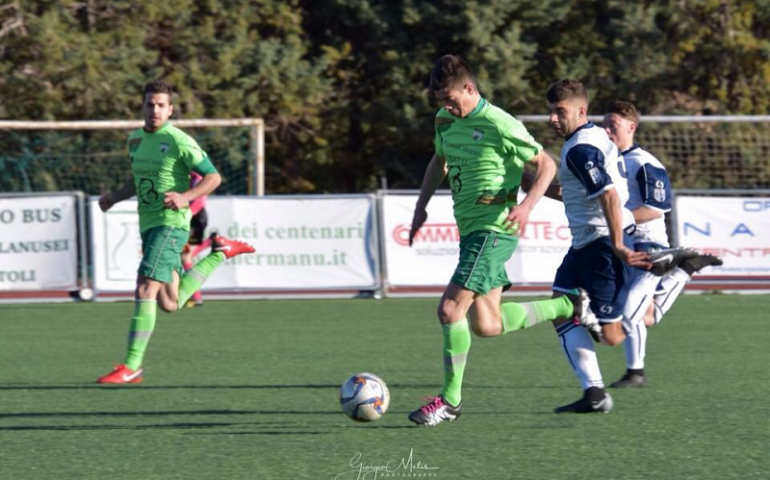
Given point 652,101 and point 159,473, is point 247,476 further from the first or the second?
point 652,101

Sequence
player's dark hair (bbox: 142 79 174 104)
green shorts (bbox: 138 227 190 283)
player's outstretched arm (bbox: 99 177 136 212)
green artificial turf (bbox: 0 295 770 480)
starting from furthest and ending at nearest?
player's outstretched arm (bbox: 99 177 136 212)
green shorts (bbox: 138 227 190 283)
player's dark hair (bbox: 142 79 174 104)
green artificial turf (bbox: 0 295 770 480)

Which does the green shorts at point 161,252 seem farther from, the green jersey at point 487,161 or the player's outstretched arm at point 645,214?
the player's outstretched arm at point 645,214

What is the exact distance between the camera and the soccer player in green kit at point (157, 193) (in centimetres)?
841

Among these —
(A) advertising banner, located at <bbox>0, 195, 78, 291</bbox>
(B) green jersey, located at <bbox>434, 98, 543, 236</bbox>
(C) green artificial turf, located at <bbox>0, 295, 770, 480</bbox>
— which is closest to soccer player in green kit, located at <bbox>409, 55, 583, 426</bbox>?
(B) green jersey, located at <bbox>434, 98, 543, 236</bbox>

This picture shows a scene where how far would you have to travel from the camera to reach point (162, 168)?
27.9 ft

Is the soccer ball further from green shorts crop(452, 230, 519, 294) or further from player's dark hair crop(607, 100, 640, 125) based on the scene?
player's dark hair crop(607, 100, 640, 125)

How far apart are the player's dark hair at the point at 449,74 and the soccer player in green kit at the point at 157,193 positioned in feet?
7.94

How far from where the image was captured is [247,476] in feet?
17.3

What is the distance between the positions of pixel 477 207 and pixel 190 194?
2.51 meters

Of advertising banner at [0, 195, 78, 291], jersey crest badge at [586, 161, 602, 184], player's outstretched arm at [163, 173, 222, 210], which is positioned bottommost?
advertising banner at [0, 195, 78, 291]

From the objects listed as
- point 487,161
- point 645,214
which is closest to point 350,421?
point 487,161

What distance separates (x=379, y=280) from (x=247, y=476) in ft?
33.9

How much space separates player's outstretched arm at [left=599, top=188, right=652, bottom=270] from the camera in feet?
20.9

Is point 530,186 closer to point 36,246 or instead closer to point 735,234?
point 735,234
